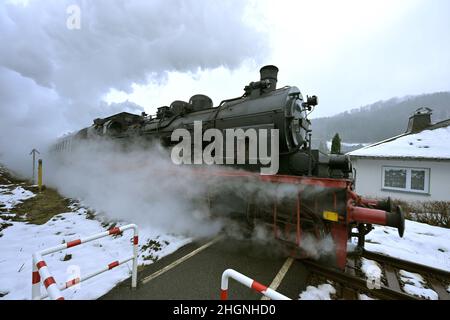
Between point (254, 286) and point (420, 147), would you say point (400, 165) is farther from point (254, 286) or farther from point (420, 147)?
point (254, 286)

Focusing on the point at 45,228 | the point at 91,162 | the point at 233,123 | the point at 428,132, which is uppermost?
the point at 428,132

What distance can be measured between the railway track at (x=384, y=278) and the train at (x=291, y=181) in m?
0.29

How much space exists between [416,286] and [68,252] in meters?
6.92

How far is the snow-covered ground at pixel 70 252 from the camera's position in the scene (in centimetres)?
350

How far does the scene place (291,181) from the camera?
3840 millimetres

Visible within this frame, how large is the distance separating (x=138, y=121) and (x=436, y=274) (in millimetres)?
10453

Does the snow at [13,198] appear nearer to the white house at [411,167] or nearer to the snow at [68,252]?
the snow at [68,252]

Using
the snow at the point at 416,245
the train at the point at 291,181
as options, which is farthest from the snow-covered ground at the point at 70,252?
the snow at the point at 416,245

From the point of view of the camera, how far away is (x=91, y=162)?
35.4 feet

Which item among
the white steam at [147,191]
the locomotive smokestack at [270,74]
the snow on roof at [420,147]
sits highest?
the locomotive smokestack at [270,74]

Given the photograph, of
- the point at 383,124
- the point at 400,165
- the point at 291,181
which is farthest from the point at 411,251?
the point at 383,124

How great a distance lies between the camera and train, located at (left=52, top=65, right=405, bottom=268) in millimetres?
3551
